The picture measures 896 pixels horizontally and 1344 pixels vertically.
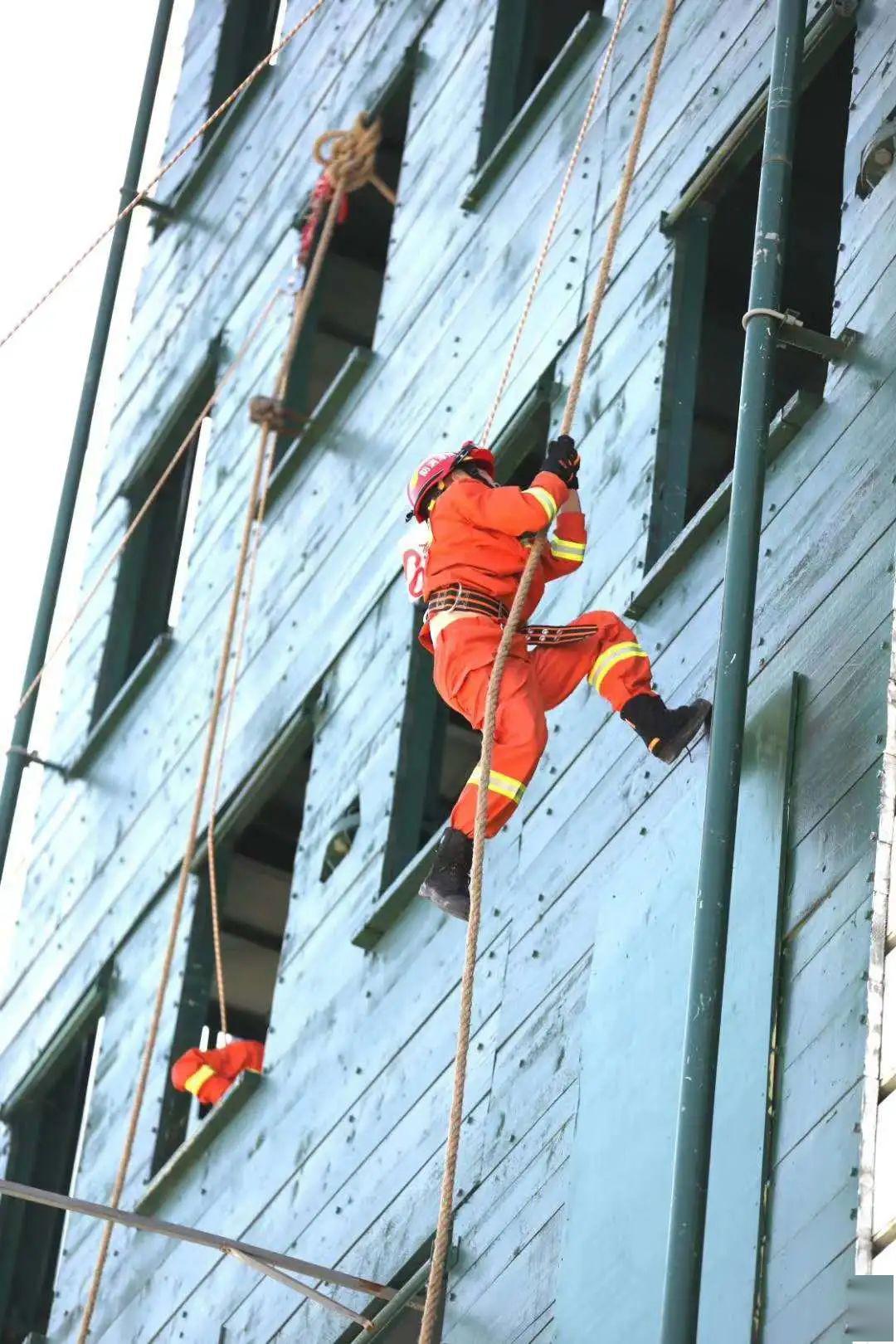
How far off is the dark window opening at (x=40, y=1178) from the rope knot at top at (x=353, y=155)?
4.43 meters

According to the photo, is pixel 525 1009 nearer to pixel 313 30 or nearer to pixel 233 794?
pixel 233 794

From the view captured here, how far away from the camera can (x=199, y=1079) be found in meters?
11.3

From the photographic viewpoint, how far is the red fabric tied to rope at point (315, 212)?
13727 millimetres

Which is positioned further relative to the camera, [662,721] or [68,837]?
[68,837]

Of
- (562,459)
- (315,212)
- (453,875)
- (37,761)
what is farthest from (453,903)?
(37,761)

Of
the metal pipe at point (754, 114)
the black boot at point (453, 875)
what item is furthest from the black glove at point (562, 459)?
the metal pipe at point (754, 114)

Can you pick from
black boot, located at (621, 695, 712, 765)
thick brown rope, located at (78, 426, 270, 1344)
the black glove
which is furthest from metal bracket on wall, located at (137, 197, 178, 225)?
black boot, located at (621, 695, 712, 765)

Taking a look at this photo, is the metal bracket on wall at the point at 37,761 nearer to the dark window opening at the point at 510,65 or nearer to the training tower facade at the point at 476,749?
the training tower facade at the point at 476,749

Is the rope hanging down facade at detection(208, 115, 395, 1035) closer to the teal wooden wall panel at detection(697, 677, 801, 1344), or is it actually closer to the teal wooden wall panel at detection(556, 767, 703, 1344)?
the teal wooden wall panel at detection(556, 767, 703, 1344)

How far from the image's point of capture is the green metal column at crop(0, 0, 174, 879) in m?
14.3

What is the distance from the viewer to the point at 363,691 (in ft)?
36.1

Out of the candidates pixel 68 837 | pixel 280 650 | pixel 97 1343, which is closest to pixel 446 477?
pixel 280 650

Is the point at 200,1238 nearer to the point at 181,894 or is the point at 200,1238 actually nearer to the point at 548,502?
the point at 548,502

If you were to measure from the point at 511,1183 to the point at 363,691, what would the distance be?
3184 mm
